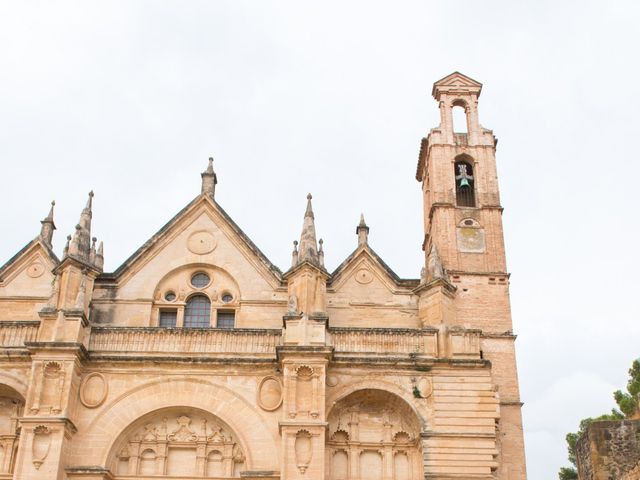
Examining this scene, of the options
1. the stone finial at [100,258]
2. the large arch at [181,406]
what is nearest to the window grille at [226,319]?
the large arch at [181,406]

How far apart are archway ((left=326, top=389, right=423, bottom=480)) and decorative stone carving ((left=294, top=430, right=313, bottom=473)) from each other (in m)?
1.50

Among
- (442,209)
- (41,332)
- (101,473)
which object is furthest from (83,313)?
(442,209)

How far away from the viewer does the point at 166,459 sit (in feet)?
75.0

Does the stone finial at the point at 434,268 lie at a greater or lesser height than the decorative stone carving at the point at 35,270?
lesser

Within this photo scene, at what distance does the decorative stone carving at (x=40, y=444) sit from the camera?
21.2 meters

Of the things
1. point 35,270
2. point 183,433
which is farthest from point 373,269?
point 35,270

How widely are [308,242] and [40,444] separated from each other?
9838 mm

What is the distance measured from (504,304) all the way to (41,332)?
15.1 m

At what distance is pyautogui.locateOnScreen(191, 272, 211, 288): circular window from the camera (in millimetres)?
26516

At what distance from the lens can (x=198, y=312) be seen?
26.1 m

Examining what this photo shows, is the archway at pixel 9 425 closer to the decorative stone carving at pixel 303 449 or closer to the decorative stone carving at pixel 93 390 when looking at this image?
the decorative stone carving at pixel 93 390

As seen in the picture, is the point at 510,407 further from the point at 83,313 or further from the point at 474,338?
the point at 83,313

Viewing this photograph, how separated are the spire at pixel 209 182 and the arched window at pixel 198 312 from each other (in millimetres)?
3919

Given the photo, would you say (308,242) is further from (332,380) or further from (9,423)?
(9,423)
